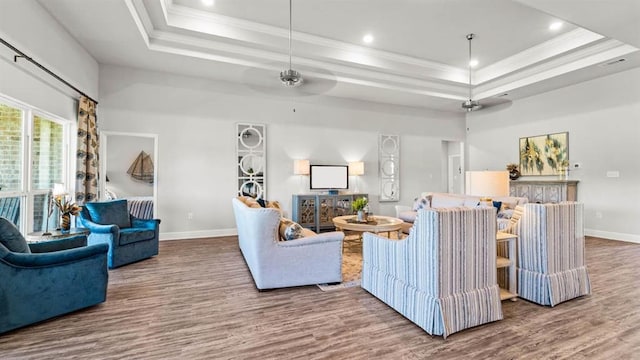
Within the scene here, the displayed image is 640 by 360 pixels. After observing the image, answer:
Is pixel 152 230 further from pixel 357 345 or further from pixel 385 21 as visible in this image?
pixel 385 21

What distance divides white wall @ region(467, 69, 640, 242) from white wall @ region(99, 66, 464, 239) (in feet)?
12.9

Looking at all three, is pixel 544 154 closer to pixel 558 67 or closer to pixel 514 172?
pixel 514 172

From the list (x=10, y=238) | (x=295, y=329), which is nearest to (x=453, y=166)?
(x=295, y=329)

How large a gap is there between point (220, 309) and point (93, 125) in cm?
400

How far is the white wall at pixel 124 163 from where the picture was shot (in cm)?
702

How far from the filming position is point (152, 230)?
427 centimetres

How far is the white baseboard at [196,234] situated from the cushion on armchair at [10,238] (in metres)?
3.19

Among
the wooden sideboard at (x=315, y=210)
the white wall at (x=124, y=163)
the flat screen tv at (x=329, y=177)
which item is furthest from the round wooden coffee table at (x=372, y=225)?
the white wall at (x=124, y=163)

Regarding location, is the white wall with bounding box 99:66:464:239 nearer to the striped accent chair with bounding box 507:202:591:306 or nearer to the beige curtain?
the beige curtain

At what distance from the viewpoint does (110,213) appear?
13.6 feet

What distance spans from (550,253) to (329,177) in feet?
15.1

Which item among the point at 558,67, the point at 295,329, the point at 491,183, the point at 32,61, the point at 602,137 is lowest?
the point at 295,329

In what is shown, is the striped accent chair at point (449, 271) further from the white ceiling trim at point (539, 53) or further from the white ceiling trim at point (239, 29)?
the white ceiling trim at point (539, 53)

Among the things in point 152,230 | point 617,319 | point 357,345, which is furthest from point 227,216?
point 617,319
